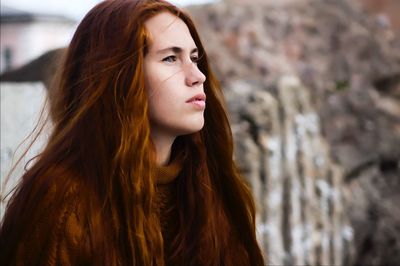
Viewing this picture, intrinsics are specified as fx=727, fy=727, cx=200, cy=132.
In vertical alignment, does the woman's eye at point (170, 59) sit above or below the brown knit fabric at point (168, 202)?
above

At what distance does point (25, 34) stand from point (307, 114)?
4895mm

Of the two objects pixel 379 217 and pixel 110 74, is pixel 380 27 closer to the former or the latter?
pixel 379 217

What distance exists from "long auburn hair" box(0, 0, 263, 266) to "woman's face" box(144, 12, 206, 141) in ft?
0.12

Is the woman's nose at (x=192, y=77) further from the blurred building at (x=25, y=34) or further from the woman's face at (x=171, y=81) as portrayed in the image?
the blurred building at (x=25, y=34)

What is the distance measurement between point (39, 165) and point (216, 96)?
61 centimetres

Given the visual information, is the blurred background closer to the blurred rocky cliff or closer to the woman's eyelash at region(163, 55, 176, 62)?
the blurred rocky cliff

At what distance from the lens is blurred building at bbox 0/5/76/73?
6.99m

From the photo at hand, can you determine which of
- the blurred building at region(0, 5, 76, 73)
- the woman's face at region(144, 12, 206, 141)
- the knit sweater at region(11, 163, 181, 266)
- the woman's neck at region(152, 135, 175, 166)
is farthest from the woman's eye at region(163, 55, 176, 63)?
the blurred building at region(0, 5, 76, 73)

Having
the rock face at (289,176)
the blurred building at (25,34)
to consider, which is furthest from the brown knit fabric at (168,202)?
the blurred building at (25,34)

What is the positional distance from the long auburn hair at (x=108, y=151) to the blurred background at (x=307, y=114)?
947mm

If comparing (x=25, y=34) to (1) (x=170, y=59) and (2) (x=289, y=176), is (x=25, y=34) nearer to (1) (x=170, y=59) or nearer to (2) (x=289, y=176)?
(2) (x=289, y=176)

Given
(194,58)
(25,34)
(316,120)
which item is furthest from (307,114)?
(25,34)

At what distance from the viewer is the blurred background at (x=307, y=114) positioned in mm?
4262

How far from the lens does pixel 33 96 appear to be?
11.7 feet
